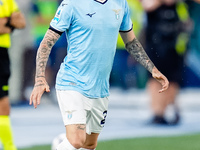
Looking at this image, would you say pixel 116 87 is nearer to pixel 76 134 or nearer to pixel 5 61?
pixel 5 61

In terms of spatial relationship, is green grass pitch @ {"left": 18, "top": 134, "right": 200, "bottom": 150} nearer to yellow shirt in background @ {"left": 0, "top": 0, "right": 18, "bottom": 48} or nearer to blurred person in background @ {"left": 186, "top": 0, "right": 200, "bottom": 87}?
yellow shirt in background @ {"left": 0, "top": 0, "right": 18, "bottom": 48}

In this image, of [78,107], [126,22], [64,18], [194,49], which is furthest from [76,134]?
[194,49]

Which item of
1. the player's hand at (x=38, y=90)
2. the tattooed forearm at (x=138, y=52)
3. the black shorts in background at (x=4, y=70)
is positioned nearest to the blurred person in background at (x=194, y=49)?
the black shorts in background at (x=4, y=70)

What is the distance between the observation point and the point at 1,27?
725 centimetres

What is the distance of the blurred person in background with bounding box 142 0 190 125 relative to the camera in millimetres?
11320

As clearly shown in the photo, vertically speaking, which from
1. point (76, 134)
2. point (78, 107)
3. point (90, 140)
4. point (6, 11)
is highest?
point (6, 11)

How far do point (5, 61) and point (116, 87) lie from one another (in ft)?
27.2

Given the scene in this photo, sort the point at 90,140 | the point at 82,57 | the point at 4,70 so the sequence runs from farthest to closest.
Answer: the point at 4,70 < the point at 90,140 < the point at 82,57

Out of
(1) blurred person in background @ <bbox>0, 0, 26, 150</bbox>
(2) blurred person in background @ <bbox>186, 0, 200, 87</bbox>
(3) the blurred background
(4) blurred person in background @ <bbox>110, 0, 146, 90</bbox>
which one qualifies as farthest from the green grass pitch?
(2) blurred person in background @ <bbox>186, 0, 200, 87</bbox>

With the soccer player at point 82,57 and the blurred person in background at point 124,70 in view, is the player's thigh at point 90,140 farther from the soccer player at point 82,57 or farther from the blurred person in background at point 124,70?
the blurred person in background at point 124,70

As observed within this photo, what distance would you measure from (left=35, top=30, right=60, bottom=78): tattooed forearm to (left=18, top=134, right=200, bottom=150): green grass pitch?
10.6ft

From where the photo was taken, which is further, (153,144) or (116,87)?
(116,87)

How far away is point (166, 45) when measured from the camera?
37.7 feet

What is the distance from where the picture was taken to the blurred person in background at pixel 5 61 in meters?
7.18
